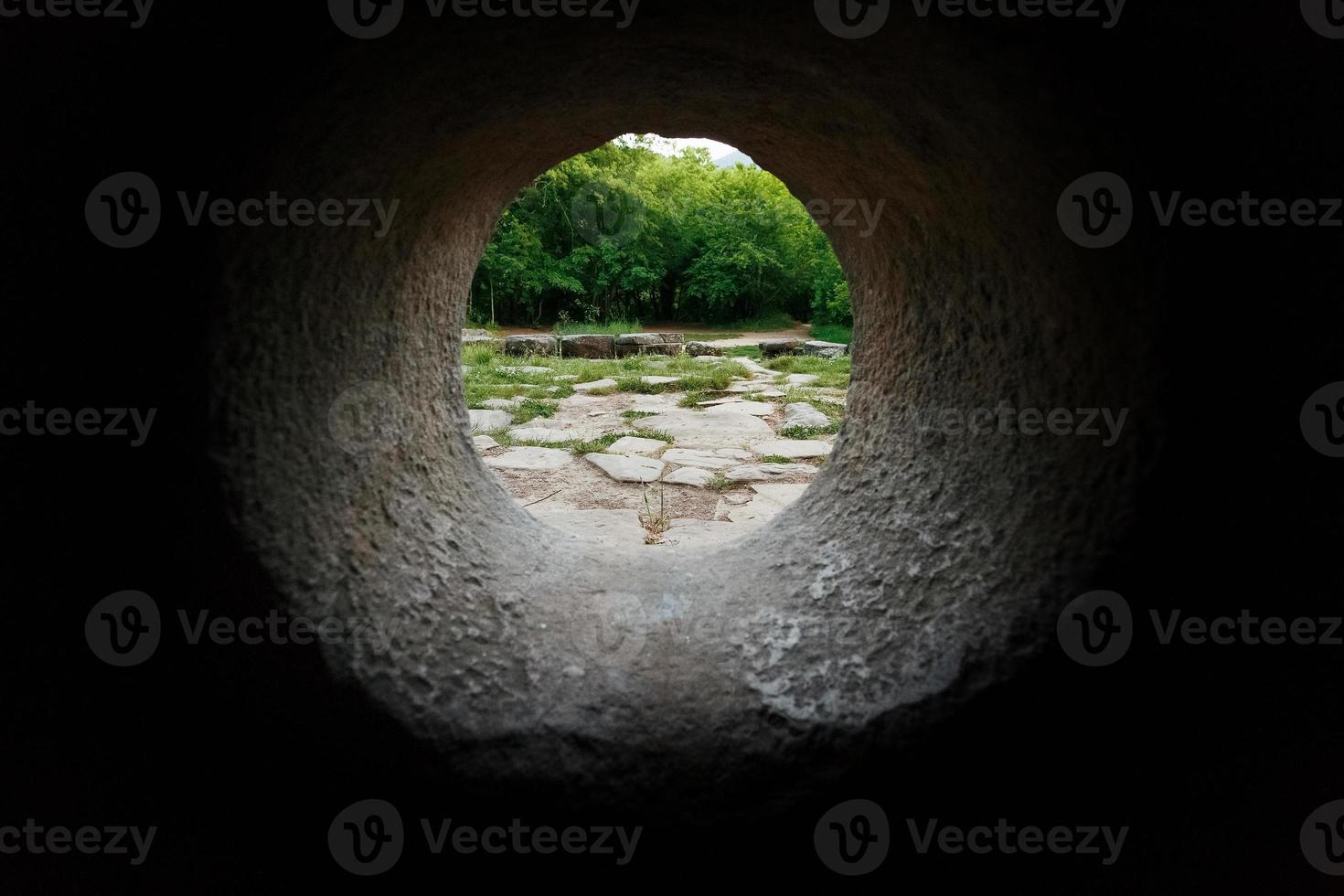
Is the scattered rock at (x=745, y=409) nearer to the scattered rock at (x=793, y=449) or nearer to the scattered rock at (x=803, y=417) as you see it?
the scattered rock at (x=803, y=417)

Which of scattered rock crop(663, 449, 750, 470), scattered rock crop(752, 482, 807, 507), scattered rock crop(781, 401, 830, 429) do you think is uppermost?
scattered rock crop(781, 401, 830, 429)

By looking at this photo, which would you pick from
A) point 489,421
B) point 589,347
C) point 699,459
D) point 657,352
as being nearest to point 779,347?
point 657,352

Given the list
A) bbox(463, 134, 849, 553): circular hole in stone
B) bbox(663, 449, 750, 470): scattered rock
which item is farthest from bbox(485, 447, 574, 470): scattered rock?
bbox(663, 449, 750, 470): scattered rock

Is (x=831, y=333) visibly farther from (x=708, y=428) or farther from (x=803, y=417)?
(x=708, y=428)

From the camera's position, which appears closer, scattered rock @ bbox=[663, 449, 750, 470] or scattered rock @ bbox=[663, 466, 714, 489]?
scattered rock @ bbox=[663, 466, 714, 489]

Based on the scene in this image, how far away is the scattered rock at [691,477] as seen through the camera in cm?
367

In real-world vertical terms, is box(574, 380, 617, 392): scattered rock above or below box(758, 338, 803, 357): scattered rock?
below

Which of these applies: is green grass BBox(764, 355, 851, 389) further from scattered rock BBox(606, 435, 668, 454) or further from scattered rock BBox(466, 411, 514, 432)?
scattered rock BBox(466, 411, 514, 432)

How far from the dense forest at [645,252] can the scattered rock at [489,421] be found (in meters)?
13.9

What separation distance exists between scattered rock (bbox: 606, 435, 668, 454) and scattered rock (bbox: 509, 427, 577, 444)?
0.36m

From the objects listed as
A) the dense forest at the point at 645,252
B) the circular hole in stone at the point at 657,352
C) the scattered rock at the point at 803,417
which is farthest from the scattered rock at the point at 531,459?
the dense forest at the point at 645,252

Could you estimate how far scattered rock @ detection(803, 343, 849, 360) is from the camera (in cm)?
964

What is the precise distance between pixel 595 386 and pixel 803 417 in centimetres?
233

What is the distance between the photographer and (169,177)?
2.89 feet
